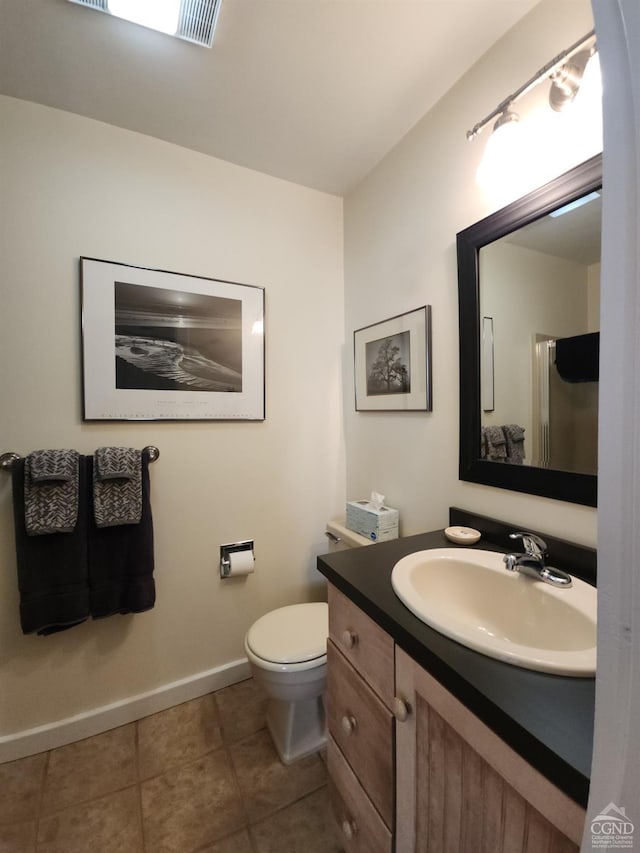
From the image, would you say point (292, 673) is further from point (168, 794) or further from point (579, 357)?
point (579, 357)

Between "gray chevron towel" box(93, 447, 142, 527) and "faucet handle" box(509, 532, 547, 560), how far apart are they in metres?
1.35

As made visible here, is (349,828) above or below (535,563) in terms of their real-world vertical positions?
below

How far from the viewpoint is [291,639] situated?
1.32 metres

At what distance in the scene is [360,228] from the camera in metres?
1.74

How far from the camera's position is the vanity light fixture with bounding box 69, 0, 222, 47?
97 centimetres

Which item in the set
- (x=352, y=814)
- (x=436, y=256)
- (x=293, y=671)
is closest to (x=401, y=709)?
(x=352, y=814)

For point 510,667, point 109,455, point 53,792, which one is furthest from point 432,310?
point 53,792

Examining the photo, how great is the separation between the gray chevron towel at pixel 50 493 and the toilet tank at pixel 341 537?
1.07 meters

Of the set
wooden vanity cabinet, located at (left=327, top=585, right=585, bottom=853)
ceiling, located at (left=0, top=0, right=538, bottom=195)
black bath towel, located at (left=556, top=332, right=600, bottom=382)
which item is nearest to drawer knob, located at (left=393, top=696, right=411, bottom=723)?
wooden vanity cabinet, located at (left=327, top=585, right=585, bottom=853)

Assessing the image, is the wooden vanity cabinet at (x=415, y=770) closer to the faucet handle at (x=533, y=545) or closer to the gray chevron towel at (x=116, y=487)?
the faucet handle at (x=533, y=545)

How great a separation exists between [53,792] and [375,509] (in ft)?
5.03

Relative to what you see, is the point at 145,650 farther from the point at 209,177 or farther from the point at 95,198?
the point at 209,177

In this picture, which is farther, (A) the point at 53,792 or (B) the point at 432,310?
(B) the point at 432,310

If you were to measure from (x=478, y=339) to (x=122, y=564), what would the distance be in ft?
5.29
